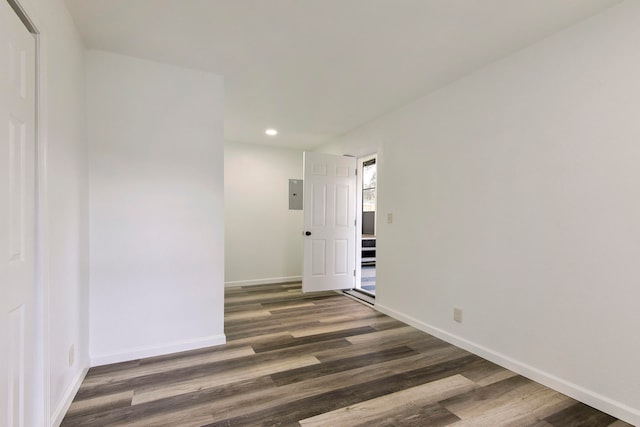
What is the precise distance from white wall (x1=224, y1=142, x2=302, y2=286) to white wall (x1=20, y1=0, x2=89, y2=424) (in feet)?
8.98

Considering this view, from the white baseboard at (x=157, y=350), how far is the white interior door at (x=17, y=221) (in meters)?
1.02

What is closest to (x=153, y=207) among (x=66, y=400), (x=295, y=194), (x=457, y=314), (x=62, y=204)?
(x=62, y=204)

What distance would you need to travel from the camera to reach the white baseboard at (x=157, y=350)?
7.61 feet

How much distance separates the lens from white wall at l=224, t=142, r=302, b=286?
495 centimetres

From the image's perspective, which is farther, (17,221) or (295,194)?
(295,194)

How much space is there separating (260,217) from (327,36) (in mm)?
3478

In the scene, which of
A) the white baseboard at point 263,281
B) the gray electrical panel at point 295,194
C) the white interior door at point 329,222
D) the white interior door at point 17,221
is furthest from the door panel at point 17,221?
the gray electrical panel at point 295,194

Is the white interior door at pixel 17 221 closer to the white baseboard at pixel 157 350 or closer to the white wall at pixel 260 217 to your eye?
the white baseboard at pixel 157 350

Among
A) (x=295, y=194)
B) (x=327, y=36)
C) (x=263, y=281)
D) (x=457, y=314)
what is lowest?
(x=263, y=281)

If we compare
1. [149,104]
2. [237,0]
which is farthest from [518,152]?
[149,104]

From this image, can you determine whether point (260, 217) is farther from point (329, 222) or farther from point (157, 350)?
point (157, 350)

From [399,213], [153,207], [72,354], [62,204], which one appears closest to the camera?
[62,204]

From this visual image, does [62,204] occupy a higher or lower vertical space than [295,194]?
lower

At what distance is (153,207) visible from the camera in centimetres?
247
